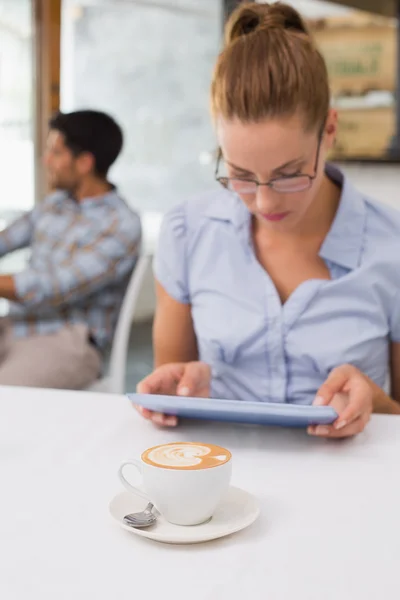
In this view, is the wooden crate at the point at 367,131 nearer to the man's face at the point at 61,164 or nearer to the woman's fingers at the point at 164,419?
the man's face at the point at 61,164

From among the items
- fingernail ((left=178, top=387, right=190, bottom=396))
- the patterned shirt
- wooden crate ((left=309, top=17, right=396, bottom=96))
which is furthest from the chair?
wooden crate ((left=309, top=17, right=396, bottom=96))

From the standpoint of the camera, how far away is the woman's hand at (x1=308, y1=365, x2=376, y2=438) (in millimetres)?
960

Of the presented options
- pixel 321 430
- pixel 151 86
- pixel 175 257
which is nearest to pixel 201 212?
pixel 175 257

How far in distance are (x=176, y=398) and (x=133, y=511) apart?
9.8 inches

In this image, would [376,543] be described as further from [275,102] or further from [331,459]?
[275,102]

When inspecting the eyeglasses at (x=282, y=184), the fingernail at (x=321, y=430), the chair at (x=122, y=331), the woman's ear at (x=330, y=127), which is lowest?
the chair at (x=122, y=331)

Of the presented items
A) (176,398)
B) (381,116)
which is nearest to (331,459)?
(176,398)

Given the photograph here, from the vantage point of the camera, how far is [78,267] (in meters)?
2.32

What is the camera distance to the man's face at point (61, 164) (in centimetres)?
264

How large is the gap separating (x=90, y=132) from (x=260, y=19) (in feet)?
5.02

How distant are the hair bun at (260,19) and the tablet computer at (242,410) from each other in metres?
0.65

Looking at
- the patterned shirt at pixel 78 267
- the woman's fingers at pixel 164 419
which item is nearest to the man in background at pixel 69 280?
the patterned shirt at pixel 78 267

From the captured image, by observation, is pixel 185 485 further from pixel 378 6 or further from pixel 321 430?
pixel 378 6

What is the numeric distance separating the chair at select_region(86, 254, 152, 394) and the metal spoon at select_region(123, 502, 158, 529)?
4.64 feet
